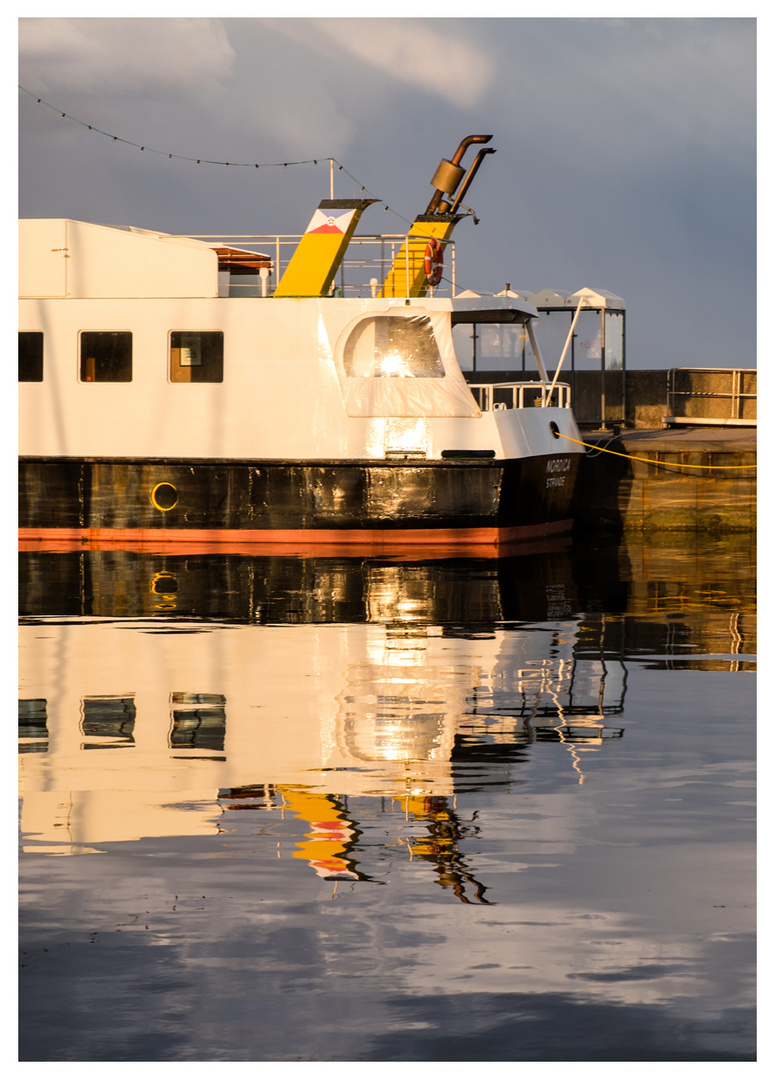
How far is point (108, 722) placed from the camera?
8.70 m

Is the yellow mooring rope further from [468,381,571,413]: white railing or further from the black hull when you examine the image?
[468,381,571,413]: white railing

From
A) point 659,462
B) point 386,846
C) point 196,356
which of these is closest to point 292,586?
point 196,356

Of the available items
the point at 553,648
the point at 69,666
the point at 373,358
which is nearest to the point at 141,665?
the point at 69,666

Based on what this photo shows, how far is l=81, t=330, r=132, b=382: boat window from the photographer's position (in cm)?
2078

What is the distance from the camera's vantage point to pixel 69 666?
423 inches

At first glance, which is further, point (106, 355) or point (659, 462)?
point (659, 462)

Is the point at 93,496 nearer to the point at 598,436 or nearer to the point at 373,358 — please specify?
the point at 373,358

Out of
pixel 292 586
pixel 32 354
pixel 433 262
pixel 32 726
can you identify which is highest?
pixel 433 262

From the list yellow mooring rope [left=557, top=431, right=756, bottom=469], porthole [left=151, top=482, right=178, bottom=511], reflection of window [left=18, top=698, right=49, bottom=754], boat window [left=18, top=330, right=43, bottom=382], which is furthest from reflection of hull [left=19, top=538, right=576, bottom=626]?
reflection of window [left=18, top=698, right=49, bottom=754]

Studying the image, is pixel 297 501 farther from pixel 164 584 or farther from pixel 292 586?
pixel 292 586

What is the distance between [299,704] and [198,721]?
732 mm

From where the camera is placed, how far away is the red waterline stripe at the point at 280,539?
1978cm

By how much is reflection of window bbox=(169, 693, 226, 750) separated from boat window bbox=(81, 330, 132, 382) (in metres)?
12.0
